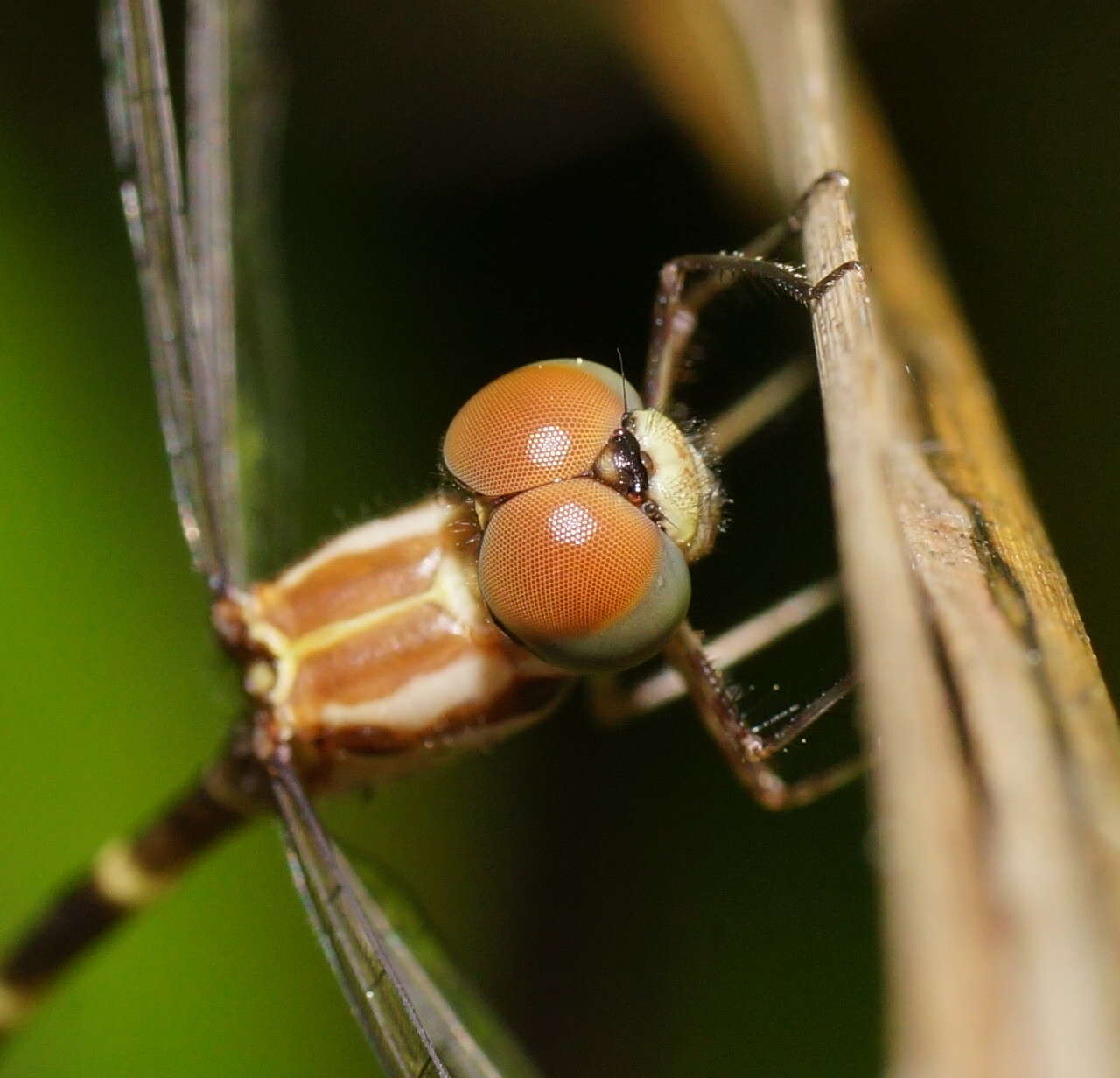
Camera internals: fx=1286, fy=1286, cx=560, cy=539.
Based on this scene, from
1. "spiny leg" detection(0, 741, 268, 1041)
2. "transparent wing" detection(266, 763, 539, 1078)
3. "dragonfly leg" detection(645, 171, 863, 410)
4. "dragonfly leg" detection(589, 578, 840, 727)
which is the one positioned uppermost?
"dragonfly leg" detection(645, 171, 863, 410)

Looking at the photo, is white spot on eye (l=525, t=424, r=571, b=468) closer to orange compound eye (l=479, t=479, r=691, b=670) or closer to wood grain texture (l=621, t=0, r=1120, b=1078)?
orange compound eye (l=479, t=479, r=691, b=670)

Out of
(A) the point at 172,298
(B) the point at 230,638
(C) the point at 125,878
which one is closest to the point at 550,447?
(B) the point at 230,638

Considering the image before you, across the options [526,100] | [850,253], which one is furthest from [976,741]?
[526,100]

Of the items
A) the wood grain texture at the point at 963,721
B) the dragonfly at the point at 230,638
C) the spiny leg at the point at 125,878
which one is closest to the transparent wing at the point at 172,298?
the dragonfly at the point at 230,638

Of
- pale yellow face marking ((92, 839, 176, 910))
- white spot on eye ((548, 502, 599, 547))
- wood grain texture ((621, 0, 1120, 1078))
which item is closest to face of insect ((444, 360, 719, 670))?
white spot on eye ((548, 502, 599, 547))

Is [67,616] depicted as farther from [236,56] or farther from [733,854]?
[733,854]

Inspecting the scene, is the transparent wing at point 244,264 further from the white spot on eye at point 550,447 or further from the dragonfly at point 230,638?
the white spot on eye at point 550,447
